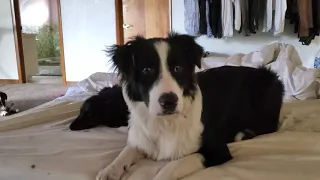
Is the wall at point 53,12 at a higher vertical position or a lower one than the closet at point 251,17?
higher

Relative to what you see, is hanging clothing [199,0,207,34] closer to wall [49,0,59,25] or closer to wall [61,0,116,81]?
wall [61,0,116,81]

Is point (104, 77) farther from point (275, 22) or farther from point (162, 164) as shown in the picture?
point (275, 22)

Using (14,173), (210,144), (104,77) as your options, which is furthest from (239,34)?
(14,173)

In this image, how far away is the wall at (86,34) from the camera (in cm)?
540

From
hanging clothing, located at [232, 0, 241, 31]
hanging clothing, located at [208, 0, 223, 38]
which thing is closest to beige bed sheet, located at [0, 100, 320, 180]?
hanging clothing, located at [232, 0, 241, 31]

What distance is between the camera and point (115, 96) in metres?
1.57

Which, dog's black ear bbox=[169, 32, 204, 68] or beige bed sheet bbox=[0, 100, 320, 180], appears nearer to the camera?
beige bed sheet bbox=[0, 100, 320, 180]

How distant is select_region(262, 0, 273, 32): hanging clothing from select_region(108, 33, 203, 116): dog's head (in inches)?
110

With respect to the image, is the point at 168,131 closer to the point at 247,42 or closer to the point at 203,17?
the point at 203,17

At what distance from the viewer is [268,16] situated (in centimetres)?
367

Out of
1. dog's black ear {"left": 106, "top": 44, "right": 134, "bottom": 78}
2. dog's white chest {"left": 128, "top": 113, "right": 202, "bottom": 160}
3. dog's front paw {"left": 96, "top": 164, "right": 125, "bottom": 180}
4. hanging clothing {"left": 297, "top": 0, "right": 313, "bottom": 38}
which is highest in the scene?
hanging clothing {"left": 297, "top": 0, "right": 313, "bottom": 38}

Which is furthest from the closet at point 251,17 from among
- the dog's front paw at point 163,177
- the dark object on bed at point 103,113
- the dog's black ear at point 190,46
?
the dog's front paw at point 163,177

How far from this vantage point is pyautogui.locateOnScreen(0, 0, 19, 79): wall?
19.6 ft

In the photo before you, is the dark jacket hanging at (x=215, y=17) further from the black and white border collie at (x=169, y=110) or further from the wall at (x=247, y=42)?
the black and white border collie at (x=169, y=110)
